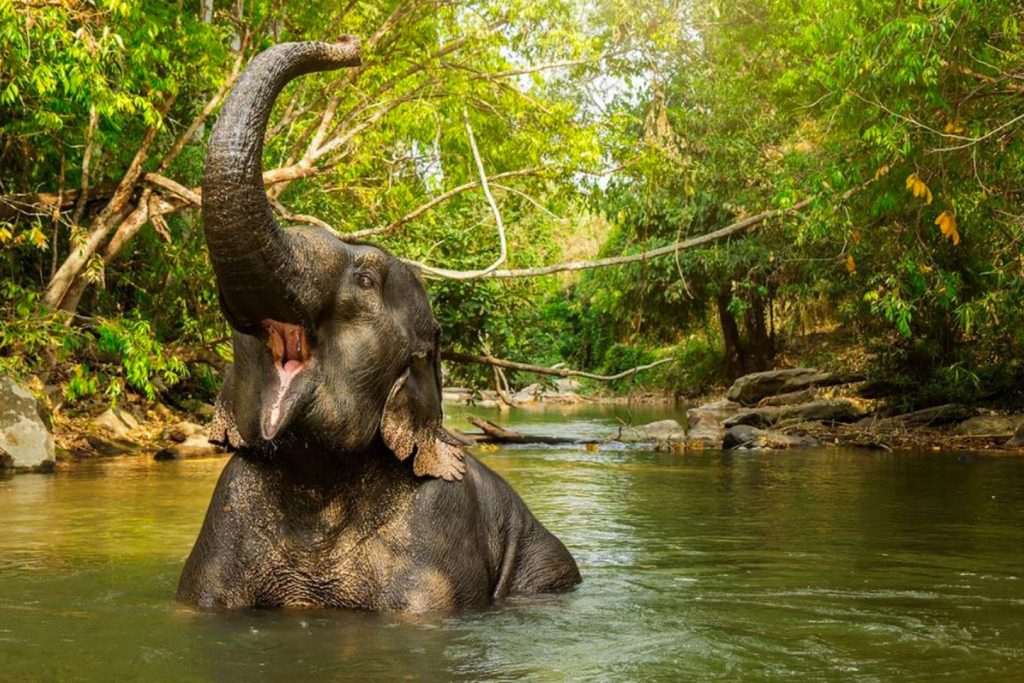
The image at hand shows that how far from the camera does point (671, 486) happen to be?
12539 millimetres

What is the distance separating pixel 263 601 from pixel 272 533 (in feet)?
0.89

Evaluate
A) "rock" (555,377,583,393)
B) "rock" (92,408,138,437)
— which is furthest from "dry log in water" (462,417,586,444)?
"rock" (555,377,583,393)

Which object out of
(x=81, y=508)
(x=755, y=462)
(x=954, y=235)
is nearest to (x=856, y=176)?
(x=954, y=235)

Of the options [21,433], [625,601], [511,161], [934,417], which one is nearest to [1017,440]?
[934,417]

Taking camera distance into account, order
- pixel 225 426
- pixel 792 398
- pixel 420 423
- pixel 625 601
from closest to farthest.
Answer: pixel 225 426
pixel 420 423
pixel 625 601
pixel 792 398

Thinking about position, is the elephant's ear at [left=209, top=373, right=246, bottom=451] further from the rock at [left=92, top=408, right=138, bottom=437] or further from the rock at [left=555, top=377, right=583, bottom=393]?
the rock at [left=555, top=377, right=583, bottom=393]

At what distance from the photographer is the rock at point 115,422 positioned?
53.0 feet

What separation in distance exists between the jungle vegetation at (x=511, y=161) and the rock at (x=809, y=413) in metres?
0.72

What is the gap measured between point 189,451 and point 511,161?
7.04 metres

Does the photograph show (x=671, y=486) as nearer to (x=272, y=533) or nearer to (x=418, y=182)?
(x=272, y=533)

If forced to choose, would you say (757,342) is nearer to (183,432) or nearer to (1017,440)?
(1017,440)

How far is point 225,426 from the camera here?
16.1 ft

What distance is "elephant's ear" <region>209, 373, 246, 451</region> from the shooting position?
4.86m

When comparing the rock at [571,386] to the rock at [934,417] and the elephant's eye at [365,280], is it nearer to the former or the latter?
the rock at [934,417]
